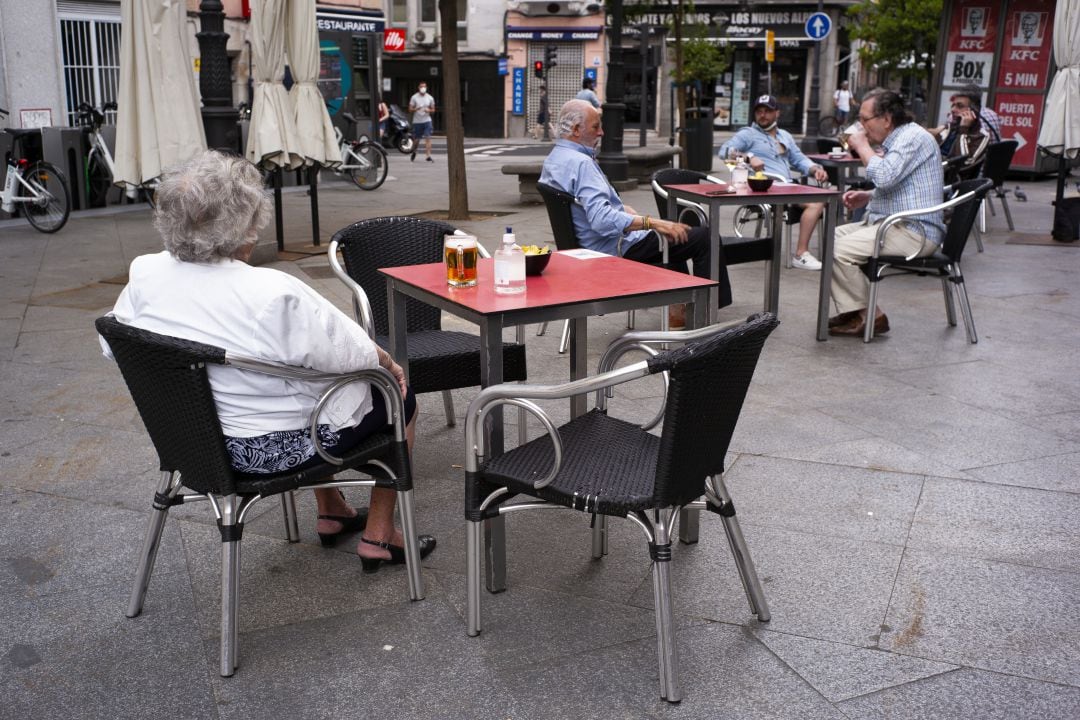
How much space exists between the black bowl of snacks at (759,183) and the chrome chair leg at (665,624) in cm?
408

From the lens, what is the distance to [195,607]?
3.14 meters

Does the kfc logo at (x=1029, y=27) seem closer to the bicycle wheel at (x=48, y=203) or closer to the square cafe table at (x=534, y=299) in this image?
the bicycle wheel at (x=48, y=203)

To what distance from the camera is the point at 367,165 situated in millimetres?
15125

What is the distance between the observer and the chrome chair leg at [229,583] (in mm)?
2758

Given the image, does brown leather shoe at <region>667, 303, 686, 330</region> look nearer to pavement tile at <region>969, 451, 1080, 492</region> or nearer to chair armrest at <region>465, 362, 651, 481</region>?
pavement tile at <region>969, 451, 1080, 492</region>

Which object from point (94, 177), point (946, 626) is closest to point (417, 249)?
point (946, 626)

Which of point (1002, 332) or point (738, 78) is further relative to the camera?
point (738, 78)

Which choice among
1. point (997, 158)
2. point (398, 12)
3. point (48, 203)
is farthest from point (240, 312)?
point (398, 12)

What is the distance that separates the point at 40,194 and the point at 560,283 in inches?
334

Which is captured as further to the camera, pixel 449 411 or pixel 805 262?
pixel 805 262

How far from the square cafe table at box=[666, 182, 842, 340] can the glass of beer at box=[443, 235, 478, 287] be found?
2.85 metres

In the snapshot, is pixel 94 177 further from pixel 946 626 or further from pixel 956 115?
pixel 946 626

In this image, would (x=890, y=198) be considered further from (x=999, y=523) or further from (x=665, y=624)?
(x=665, y=624)

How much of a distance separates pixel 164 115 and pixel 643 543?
17.8ft
